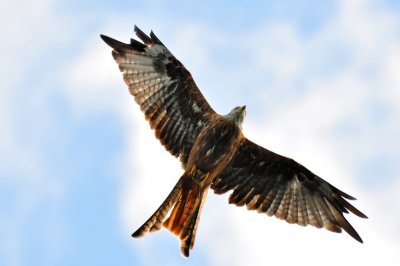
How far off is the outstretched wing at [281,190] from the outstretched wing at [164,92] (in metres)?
1.03

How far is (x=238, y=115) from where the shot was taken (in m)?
14.7

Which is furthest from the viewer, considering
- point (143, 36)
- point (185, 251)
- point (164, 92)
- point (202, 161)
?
point (164, 92)

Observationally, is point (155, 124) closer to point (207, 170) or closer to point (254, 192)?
point (207, 170)

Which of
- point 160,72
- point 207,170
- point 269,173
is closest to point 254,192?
point 269,173

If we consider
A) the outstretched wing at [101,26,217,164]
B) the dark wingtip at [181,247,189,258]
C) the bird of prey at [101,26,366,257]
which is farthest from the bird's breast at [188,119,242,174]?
the dark wingtip at [181,247,189,258]

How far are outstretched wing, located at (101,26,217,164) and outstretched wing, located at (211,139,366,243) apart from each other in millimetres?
1026

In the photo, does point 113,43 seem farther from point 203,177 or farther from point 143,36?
point 203,177

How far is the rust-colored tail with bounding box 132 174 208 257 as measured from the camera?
14289 millimetres

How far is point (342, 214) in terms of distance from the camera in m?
15.5

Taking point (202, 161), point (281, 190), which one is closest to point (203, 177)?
point (202, 161)

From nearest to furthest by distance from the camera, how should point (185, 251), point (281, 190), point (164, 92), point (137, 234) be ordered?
point (137, 234) < point (185, 251) < point (164, 92) < point (281, 190)

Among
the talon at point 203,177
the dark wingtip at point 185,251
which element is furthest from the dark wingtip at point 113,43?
the dark wingtip at point 185,251

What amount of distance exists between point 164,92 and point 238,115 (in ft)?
4.78

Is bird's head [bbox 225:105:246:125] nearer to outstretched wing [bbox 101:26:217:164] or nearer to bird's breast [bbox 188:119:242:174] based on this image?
bird's breast [bbox 188:119:242:174]
